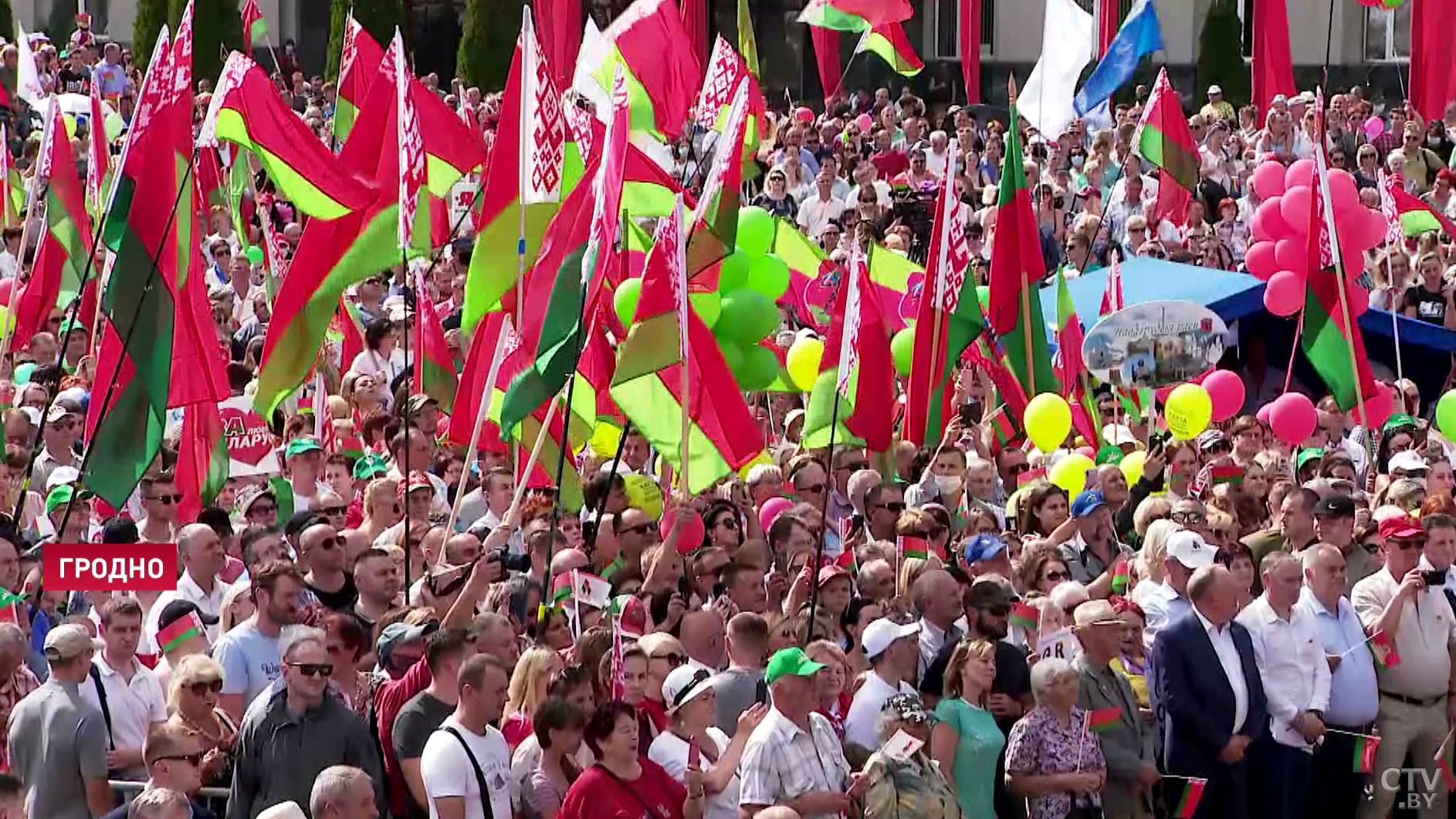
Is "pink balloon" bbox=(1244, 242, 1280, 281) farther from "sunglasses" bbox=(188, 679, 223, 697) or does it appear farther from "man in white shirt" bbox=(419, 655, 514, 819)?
"sunglasses" bbox=(188, 679, 223, 697)

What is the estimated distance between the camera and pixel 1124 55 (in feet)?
66.5

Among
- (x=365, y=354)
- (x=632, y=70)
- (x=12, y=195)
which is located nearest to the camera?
(x=365, y=354)

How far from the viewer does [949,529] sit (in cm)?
1203

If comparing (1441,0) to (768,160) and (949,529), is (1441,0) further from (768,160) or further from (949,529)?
(949,529)

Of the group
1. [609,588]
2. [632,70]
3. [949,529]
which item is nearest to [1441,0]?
[632,70]

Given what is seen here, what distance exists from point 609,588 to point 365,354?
567cm

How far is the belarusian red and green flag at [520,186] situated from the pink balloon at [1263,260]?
5.18 m

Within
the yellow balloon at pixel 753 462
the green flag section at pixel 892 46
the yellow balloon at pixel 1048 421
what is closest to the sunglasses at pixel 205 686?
the yellow balloon at pixel 753 462

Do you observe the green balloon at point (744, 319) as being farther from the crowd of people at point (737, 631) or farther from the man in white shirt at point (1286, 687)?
the man in white shirt at point (1286, 687)

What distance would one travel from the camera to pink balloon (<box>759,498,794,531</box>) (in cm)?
1230

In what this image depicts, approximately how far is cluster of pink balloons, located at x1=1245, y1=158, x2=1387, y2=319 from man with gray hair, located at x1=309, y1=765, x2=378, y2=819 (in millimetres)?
9301

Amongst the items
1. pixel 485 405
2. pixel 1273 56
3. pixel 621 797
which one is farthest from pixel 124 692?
pixel 1273 56

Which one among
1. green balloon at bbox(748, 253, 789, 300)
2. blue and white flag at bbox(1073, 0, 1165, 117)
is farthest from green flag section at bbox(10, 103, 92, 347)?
blue and white flag at bbox(1073, 0, 1165, 117)

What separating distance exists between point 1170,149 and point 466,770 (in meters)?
13.4
